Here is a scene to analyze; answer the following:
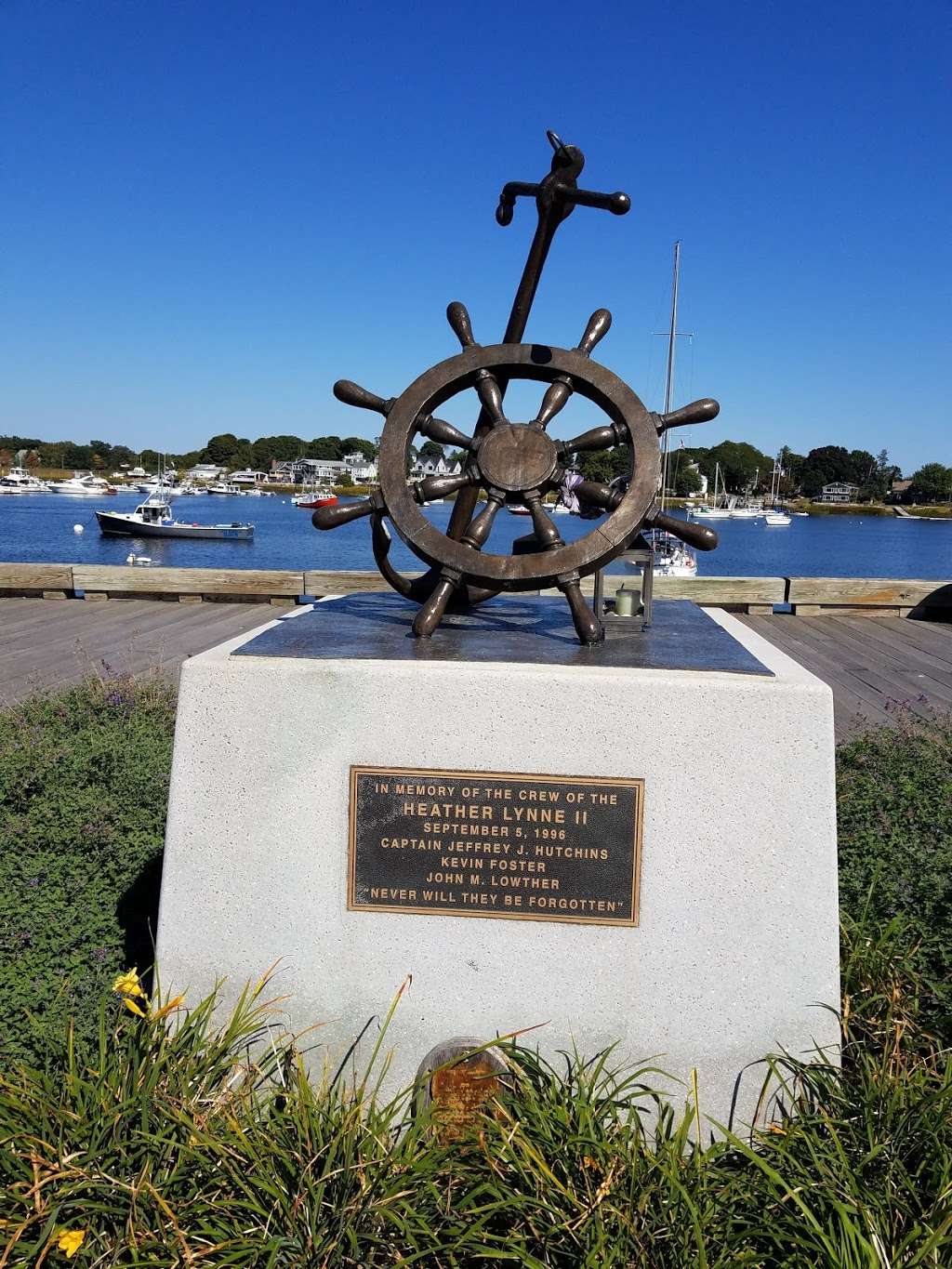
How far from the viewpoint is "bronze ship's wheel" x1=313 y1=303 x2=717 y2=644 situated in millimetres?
3020

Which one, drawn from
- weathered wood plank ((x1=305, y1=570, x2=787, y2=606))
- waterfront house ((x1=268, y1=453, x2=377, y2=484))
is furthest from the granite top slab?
waterfront house ((x1=268, y1=453, x2=377, y2=484))

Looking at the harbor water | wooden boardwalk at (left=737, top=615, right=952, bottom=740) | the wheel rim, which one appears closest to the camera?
the wheel rim

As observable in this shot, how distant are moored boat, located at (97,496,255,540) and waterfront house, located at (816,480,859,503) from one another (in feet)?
321

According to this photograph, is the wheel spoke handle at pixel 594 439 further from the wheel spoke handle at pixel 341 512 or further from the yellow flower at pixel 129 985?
the yellow flower at pixel 129 985

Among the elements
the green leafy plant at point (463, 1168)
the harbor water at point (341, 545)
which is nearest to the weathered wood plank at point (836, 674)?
the green leafy plant at point (463, 1168)

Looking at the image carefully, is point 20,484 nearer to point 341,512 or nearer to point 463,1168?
point 341,512

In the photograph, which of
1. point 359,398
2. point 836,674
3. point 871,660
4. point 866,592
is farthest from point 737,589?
point 359,398

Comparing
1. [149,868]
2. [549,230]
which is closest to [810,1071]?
[149,868]

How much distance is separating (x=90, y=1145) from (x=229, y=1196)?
35cm

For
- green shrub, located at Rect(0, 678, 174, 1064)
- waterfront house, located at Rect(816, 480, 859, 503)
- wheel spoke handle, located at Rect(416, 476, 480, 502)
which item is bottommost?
green shrub, located at Rect(0, 678, 174, 1064)

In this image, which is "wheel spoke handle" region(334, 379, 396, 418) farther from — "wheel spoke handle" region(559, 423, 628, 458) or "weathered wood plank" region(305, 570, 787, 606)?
"weathered wood plank" region(305, 570, 787, 606)

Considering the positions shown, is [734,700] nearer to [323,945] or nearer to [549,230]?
[323,945]

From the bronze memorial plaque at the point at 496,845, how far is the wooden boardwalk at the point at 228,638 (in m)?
3.20

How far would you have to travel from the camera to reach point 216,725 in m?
2.71
